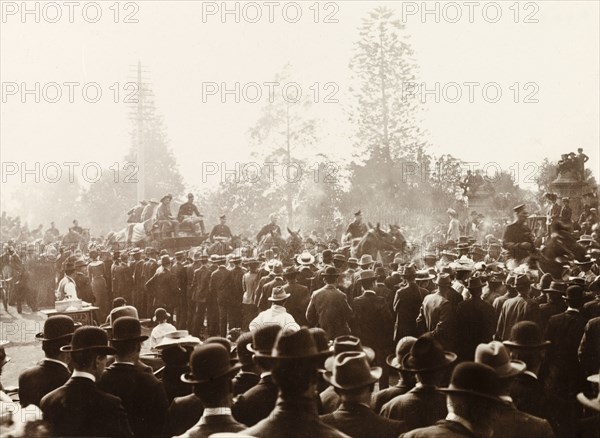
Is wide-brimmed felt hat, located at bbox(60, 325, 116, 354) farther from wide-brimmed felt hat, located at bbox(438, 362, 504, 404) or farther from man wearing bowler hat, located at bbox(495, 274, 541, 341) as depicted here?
man wearing bowler hat, located at bbox(495, 274, 541, 341)

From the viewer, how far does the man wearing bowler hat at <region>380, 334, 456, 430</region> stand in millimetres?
4254

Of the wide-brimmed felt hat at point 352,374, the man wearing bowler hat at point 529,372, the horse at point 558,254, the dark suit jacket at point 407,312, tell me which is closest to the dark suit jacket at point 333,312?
the dark suit jacket at point 407,312

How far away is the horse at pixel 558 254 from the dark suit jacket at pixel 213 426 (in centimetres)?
938

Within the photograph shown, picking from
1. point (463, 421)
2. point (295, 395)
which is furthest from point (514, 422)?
point (295, 395)

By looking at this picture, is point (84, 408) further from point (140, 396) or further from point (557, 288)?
point (557, 288)

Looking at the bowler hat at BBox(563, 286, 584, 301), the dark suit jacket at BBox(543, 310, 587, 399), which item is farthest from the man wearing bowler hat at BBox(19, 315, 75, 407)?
the bowler hat at BBox(563, 286, 584, 301)

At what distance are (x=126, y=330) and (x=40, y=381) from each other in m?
1.01

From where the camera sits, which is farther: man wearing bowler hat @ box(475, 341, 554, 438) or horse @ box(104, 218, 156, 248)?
horse @ box(104, 218, 156, 248)

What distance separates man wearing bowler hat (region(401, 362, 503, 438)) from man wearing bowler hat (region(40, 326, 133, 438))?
2140 millimetres

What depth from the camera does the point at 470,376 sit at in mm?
3336

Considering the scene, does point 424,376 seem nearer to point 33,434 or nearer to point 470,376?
point 470,376

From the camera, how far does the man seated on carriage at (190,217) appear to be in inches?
853

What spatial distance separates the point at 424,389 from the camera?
4.31 meters

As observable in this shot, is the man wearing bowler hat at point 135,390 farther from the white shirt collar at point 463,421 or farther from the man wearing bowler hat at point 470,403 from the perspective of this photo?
the white shirt collar at point 463,421
